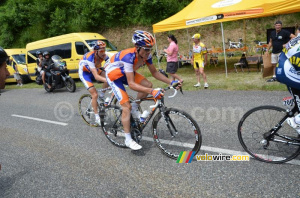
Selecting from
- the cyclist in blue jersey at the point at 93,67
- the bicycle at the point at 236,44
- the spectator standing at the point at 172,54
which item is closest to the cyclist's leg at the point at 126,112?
the cyclist in blue jersey at the point at 93,67

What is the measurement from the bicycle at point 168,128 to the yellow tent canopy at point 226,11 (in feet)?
25.7

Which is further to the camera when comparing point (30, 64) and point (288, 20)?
point (288, 20)

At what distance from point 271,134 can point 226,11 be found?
821 cm

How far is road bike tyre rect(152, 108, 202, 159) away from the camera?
11.3 ft

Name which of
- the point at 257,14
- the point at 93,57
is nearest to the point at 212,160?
the point at 93,57

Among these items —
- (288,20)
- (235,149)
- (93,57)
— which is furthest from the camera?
(288,20)

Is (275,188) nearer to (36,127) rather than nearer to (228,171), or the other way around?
(228,171)

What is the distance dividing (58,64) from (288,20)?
17282mm

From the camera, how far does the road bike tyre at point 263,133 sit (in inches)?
123

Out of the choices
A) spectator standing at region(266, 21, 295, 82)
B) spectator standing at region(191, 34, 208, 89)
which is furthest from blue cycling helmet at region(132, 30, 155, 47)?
spectator standing at region(266, 21, 295, 82)

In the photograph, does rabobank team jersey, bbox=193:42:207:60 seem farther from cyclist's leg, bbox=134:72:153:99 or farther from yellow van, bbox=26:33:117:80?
yellow van, bbox=26:33:117:80

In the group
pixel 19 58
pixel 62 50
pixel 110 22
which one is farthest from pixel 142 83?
pixel 110 22

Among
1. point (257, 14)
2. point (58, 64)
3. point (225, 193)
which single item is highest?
point (257, 14)

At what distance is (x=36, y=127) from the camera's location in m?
6.29
